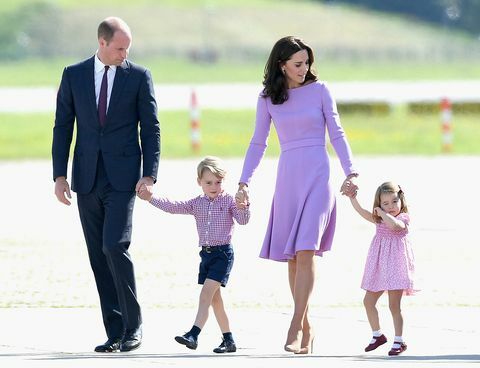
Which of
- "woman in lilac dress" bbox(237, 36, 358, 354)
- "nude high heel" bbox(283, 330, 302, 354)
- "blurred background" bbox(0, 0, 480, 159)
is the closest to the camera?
"nude high heel" bbox(283, 330, 302, 354)

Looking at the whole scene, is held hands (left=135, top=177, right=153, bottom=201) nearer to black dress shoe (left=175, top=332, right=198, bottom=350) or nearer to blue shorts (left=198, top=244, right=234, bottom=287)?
blue shorts (left=198, top=244, right=234, bottom=287)

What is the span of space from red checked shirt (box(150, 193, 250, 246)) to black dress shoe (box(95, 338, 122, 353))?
28.4 inches

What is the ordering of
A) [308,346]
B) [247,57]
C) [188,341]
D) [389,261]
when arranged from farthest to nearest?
[247,57] < [389,261] < [308,346] < [188,341]

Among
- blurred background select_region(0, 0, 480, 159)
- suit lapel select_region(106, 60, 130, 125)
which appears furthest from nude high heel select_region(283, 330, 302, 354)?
blurred background select_region(0, 0, 480, 159)

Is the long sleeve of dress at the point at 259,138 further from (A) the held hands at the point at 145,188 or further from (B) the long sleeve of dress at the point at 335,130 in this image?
(A) the held hands at the point at 145,188

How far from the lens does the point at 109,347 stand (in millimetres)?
8523

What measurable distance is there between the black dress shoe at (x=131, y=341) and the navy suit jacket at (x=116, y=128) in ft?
2.66

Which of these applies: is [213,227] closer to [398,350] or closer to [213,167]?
[213,167]

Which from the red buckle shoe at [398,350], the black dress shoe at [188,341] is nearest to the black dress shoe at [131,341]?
the black dress shoe at [188,341]

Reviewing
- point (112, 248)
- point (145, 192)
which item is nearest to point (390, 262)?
point (145, 192)

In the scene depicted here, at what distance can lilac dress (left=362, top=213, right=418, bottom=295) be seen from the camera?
28.1 ft

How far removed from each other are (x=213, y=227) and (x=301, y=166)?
59cm

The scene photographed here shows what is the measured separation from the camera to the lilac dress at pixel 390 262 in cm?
858

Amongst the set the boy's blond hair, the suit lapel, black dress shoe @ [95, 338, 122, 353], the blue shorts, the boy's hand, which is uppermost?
the suit lapel
